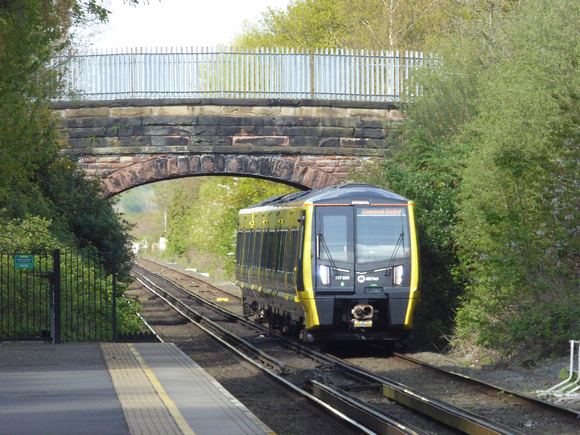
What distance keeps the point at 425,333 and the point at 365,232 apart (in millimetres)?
4052

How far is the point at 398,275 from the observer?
1684 centimetres

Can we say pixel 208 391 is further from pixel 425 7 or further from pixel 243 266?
pixel 425 7

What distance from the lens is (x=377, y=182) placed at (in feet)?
74.5

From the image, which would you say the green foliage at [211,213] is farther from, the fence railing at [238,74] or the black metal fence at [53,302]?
the black metal fence at [53,302]

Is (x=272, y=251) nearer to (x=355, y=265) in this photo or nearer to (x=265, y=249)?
(x=265, y=249)

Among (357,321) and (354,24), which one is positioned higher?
(354,24)

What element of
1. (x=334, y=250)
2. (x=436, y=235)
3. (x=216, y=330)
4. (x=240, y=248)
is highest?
(x=436, y=235)

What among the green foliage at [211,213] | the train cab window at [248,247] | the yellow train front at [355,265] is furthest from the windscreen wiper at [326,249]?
the green foliage at [211,213]

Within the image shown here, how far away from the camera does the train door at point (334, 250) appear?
16.7 m

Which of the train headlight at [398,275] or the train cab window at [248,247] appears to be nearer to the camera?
the train headlight at [398,275]

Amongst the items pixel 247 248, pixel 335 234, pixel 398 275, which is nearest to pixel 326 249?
pixel 335 234

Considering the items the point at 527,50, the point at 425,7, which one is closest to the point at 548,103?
the point at 527,50

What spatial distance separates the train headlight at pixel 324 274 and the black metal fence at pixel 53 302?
419cm

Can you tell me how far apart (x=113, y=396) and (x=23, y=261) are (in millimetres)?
6920
